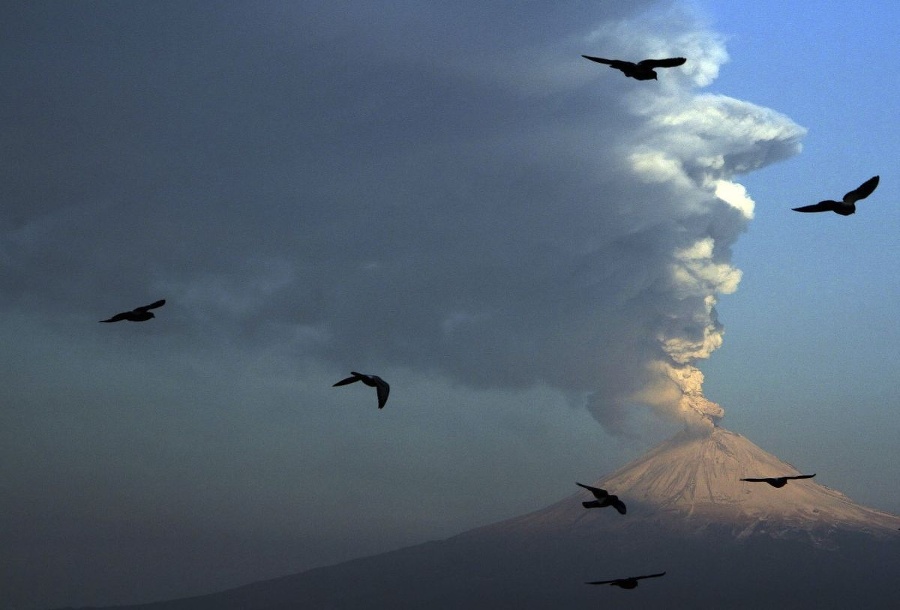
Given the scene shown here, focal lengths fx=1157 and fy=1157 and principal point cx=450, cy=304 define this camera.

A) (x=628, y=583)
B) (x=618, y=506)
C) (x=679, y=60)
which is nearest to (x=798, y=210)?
(x=679, y=60)

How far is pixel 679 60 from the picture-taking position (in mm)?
19078

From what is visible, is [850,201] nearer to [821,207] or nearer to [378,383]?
[821,207]

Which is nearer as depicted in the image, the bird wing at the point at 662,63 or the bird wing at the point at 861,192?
the bird wing at the point at 662,63

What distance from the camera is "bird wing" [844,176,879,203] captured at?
2338 cm

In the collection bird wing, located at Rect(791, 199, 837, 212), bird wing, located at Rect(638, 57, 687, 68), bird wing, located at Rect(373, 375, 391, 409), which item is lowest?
bird wing, located at Rect(373, 375, 391, 409)

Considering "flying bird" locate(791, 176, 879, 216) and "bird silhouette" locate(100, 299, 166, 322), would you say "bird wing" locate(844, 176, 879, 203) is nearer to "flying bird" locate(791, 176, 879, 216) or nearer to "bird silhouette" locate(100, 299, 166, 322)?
"flying bird" locate(791, 176, 879, 216)

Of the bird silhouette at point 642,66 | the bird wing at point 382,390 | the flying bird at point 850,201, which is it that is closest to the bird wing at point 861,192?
the flying bird at point 850,201

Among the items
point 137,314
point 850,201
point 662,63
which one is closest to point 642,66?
point 662,63

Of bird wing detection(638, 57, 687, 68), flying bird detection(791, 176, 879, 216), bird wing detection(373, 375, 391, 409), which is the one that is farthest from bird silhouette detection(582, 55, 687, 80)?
bird wing detection(373, 375, 391, 409)

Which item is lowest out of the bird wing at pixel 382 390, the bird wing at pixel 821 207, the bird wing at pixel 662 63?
the bird wing at pixel 382 390

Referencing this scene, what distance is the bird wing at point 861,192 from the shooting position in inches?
920

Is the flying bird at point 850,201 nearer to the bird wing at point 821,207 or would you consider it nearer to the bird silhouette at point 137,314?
the bird wing at point 821,207

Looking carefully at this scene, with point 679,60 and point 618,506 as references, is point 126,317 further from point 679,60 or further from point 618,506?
point 679,60

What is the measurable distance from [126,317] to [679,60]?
499 inches
